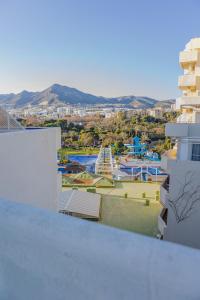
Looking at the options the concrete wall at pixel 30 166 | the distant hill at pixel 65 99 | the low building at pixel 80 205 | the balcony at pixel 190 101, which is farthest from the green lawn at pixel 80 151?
the distant hill at pixel 65 99

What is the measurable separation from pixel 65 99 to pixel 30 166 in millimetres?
73721

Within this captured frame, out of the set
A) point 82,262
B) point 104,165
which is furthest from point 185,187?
point 104,165

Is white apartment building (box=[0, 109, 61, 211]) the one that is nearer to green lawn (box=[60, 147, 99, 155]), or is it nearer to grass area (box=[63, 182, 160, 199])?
grass area (box=[63, 182, 160, 199])

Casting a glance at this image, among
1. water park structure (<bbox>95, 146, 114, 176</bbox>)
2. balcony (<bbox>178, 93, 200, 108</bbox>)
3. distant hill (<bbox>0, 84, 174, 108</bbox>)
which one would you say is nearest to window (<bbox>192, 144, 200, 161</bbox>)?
balcony (<bbox>178, 93, 200, 108</bbox>)

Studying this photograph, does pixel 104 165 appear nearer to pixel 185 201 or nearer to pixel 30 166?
pixel 185 201

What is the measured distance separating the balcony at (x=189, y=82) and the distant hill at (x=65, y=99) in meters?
57.5

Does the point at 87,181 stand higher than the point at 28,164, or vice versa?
the point at 28,164

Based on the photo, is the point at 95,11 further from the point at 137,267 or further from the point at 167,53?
the point at 167,53

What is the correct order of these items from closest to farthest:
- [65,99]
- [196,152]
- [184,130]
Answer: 1. [196,152]
2. [184,130]
3. [65,99]

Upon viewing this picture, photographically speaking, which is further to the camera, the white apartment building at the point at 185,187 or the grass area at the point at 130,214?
the grass area at the point at 130,214

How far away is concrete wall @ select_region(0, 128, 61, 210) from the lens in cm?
315

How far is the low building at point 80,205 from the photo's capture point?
858 cm

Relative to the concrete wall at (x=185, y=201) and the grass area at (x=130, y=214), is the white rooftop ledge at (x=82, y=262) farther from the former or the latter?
the grass area at (x=130, y=214)

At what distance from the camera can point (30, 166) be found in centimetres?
375
